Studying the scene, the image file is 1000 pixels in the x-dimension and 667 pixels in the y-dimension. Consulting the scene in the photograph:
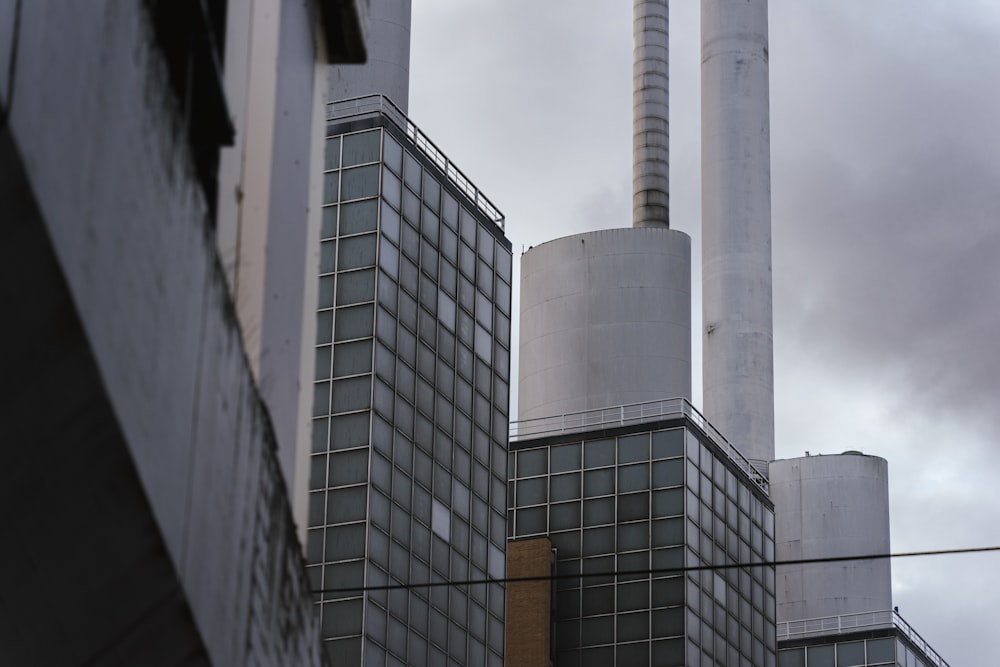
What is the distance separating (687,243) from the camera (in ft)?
313

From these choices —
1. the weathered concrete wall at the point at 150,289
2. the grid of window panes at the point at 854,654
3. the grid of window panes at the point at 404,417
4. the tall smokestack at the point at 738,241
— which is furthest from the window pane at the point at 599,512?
the weathered concrete wall at the point at 150,289

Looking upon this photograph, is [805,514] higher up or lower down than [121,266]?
higher up

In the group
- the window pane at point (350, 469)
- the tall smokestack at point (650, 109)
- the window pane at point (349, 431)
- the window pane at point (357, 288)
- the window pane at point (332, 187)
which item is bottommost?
the window pane at point (350, 469)

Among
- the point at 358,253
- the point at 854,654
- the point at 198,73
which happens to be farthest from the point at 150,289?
the point at 854,654

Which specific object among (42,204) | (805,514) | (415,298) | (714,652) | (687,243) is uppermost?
(687,243)

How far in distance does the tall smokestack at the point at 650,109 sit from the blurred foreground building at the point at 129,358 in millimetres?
88904

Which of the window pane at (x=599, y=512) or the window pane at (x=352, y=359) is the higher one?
the window pane at (x=599, y=512)

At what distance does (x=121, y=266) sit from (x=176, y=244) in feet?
3.96

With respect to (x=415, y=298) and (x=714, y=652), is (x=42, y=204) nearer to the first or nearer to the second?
(x=415, y=298)

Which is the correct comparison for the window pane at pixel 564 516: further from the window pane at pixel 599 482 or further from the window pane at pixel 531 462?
the window pane at pixel 531 462

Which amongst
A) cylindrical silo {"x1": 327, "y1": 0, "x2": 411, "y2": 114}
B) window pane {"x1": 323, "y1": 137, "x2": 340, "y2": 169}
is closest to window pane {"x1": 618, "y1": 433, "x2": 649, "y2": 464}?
cylindrical silo {"x1": 327, "y1": 0, "x2": 411, "y2": 114}

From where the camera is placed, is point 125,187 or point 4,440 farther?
point 125,187

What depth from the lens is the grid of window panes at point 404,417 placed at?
2104 inches

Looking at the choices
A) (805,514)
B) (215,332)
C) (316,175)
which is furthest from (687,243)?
(215,332)
